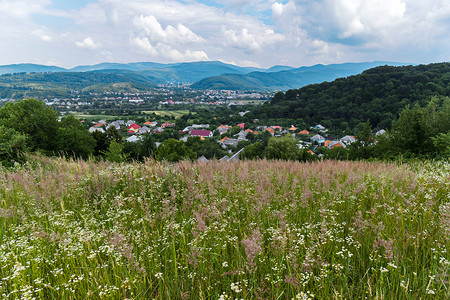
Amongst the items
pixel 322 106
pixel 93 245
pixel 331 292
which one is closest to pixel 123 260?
pixel 93 245

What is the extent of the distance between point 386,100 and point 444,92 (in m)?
18.9

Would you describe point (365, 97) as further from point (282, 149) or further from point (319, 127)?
point (282, 149)

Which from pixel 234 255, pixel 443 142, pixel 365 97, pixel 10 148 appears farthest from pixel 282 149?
pixel 365 97

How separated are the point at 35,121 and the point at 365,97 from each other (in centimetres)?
12848

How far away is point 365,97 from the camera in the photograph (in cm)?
11212

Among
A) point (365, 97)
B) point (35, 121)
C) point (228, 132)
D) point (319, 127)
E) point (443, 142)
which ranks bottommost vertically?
point (228, 132)

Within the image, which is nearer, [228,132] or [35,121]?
[35,121]

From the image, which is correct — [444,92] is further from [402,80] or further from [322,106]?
[322,106]

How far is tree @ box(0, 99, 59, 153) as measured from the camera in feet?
83.2

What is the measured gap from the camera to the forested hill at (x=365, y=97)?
3780 inches

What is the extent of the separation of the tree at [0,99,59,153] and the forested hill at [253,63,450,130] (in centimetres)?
10552

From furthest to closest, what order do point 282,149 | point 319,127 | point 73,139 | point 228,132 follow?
1. point 228,132
2. point 319,127
3. point 282,149
4. point 73,139

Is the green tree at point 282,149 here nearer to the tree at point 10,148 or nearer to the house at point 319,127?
the tree at point 10,148

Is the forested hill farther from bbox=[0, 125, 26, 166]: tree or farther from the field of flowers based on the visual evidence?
bbox=[0, 125, 26, 166]: tree
